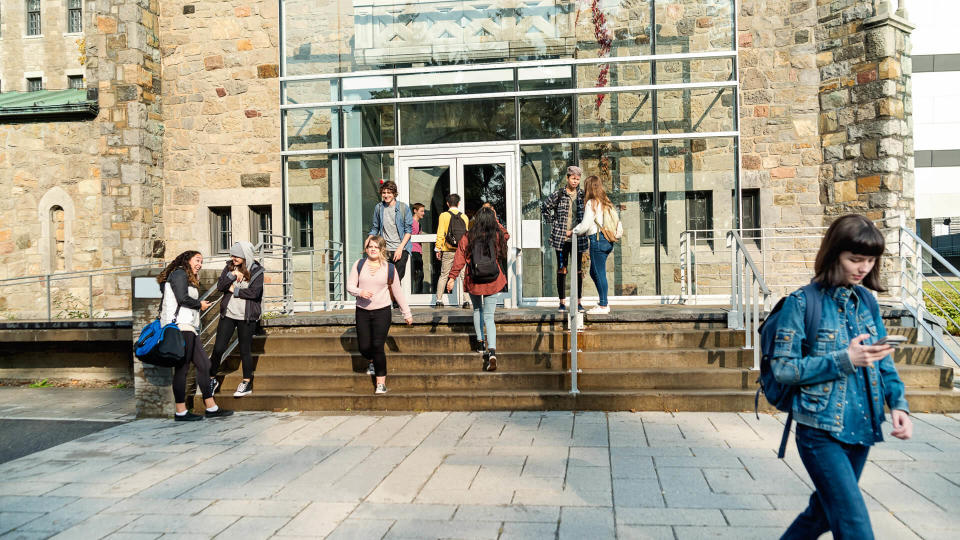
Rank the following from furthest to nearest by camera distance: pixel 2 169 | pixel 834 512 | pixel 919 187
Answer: pixel 919 187 → pixel 2 169 → pixel 834 512

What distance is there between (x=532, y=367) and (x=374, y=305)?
73.6 inches

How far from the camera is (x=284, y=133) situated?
452 inches

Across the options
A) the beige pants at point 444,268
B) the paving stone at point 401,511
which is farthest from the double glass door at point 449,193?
the paving stone at point 401,511

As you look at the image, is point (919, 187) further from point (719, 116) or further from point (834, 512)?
point (834, 512)

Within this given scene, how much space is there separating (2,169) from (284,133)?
23.1ft

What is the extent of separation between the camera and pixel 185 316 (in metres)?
6.89

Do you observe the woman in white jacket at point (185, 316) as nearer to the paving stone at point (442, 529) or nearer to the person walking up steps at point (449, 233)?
the person walking up steps at point (449, 233)

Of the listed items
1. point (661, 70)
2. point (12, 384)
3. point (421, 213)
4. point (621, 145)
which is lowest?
point (12, 384)

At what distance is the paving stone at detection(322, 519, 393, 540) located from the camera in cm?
356

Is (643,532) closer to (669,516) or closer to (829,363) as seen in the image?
(669,516)

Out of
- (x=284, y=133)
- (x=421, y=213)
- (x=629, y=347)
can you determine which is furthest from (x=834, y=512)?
(x=284, y=133)

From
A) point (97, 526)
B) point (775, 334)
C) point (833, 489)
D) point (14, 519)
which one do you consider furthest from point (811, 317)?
point (14, 519)

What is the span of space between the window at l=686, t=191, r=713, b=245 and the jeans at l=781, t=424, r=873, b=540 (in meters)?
8.25

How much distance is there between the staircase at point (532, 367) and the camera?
677 cm
